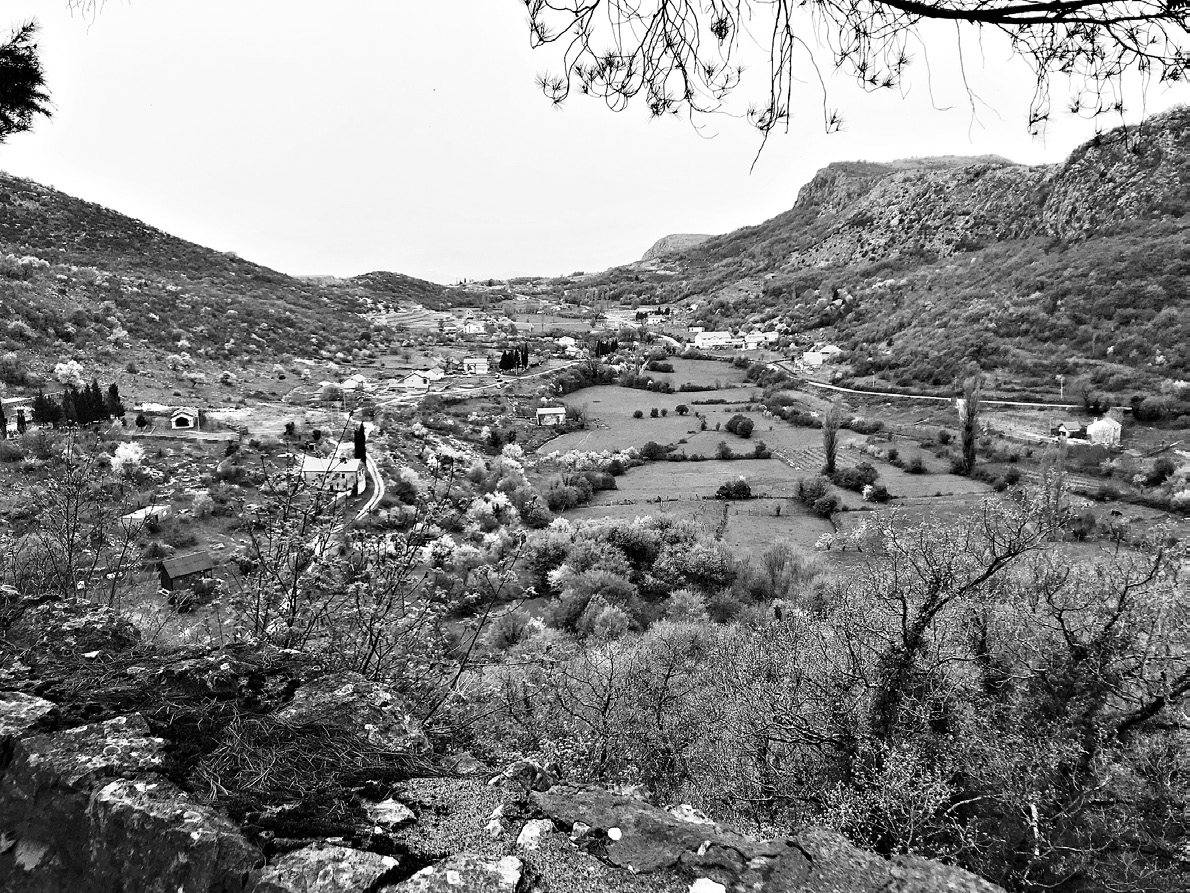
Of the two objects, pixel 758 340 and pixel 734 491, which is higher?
pixel 758 340

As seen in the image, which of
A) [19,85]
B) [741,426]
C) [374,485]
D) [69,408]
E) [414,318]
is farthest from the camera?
[414,318]

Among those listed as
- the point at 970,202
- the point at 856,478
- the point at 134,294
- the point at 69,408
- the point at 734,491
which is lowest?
the point at 734,491

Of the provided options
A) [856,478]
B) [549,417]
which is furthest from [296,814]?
[549,417]

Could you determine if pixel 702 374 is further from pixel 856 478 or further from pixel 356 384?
pixel 356 384

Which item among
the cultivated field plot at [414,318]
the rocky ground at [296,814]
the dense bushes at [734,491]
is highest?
the cultivated field plot at [414,318]

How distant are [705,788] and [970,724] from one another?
3563 millimetres

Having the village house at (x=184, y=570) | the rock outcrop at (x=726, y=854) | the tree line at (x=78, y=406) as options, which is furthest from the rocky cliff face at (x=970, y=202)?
the tree line at (x=78, y=406)

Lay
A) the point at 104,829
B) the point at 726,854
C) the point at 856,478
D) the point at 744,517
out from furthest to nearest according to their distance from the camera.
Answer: the point at 856,478 → the point at 744,517 → the point at 726,854 → the point at 104,829

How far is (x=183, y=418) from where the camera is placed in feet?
76.4

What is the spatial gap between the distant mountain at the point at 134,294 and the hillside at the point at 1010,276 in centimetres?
4074

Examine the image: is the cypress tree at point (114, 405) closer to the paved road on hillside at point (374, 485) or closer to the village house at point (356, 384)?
the paved road on hillside at point (374, 485)

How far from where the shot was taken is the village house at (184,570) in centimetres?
1238

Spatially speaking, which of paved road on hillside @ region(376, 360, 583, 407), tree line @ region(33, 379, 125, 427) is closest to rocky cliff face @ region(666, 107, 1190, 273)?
tree line @ region(33, 379, 125, 427)

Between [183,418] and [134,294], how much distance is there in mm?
20880
